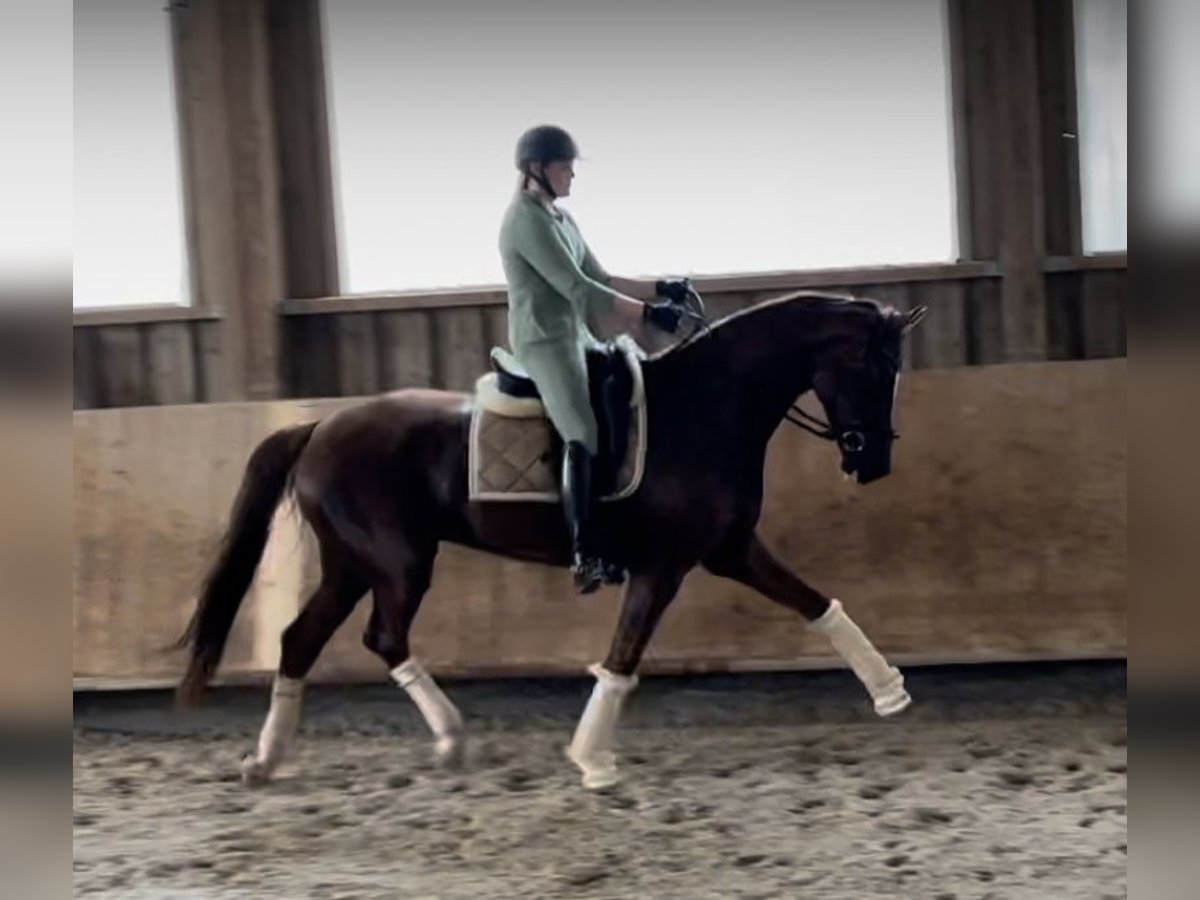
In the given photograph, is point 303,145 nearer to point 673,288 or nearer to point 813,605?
point 673,288

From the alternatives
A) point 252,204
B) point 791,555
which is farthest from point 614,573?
point 252,204

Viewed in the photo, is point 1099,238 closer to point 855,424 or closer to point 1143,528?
point 855,424

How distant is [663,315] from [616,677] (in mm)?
446

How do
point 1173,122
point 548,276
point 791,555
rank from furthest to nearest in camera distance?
point 791,555
point 548,276
point 1173,122

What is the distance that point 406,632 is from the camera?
148 centimetres

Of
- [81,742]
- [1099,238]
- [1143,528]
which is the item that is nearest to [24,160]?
[81,742]

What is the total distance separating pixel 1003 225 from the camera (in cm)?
147

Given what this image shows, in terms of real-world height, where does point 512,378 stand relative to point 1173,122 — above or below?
below

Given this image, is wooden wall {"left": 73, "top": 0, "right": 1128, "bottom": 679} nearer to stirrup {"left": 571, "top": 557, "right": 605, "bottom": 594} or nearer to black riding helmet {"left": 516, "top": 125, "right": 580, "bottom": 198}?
stirrup {"left": 571, "top": 557, "right": 605, "bottom": 594}

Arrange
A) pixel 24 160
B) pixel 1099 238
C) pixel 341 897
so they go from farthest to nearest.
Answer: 1. pixel 1099 238
2. pixel 341 897
3. pixel 24 160

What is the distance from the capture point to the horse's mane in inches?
55.8

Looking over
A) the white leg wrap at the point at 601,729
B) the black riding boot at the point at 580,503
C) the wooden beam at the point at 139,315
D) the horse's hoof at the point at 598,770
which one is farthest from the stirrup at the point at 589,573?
the wooden beam at the point at 139,315

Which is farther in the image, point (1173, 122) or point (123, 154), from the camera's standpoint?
point (123, 154)

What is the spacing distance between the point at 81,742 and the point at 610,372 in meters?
0.85
